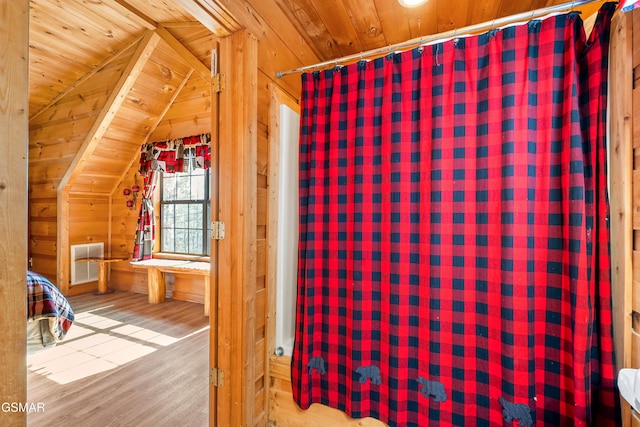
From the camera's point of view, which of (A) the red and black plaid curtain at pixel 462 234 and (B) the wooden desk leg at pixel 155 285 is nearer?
(A) the red and black plaid curtain at pixel 462 234

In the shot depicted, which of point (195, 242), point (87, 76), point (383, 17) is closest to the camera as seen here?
point (383, 17)

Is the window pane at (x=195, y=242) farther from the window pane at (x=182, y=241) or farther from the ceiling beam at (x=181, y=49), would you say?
the ceiling beam at (x=181, y=49)

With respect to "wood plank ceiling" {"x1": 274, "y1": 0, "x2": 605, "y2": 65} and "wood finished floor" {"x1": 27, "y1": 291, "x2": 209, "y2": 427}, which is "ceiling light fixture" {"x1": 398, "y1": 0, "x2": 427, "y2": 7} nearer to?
"wood plank ceiling" {"x1": 274, "y1": 0, "x2": 605, "y2": 65}

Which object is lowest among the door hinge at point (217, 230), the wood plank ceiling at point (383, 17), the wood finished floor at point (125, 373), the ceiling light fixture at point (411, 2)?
the wood finished floor at point (125, 373)

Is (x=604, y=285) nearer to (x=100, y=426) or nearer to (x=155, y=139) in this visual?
(x=100, y=426)

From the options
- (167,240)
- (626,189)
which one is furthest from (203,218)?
(626,189)

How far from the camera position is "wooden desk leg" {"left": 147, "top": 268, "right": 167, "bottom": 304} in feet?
11.9

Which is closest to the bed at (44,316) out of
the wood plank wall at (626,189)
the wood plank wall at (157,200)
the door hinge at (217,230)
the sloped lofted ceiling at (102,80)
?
the wood plank wall at (157,200)

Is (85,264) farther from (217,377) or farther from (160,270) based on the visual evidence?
(217,377)

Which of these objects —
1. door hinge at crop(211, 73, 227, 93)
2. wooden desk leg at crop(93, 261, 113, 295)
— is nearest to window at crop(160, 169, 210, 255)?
wooden desk leg at crop(93, 261, 113, 295)

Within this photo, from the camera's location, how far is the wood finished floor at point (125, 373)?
164cm

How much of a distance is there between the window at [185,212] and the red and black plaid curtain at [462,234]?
281cm

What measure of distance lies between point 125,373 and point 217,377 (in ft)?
4.22

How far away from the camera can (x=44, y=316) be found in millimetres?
2109
